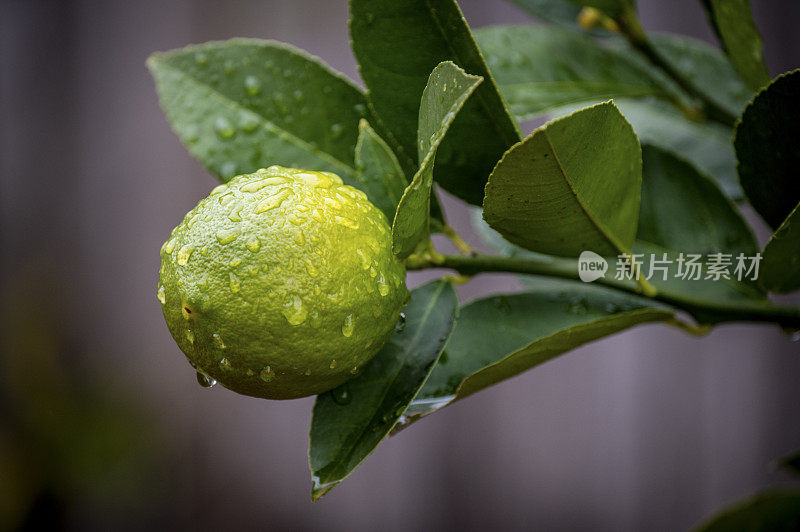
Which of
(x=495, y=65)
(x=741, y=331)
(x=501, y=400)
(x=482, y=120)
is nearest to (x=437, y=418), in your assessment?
(x=501, y=400)

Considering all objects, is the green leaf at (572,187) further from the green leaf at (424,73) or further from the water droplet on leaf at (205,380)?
the water droplet on leaf at (205,380)

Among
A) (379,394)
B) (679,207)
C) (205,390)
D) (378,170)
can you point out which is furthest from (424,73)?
(205,390)

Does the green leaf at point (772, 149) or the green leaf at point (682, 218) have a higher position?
the green leaf at point (772, 149)

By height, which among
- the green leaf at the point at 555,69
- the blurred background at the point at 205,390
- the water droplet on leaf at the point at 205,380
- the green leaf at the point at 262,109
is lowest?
the blurred background at the point at 205,390

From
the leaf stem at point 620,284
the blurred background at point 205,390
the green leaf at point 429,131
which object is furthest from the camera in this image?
the blurred background at point 205,390

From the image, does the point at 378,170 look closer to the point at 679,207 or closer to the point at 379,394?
the point at 379,394

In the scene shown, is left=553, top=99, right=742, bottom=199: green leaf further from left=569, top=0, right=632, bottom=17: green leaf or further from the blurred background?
the blurred background

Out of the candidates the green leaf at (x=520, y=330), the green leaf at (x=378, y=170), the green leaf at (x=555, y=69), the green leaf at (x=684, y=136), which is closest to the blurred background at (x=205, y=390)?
the green leaf at (x=684, y=136)
